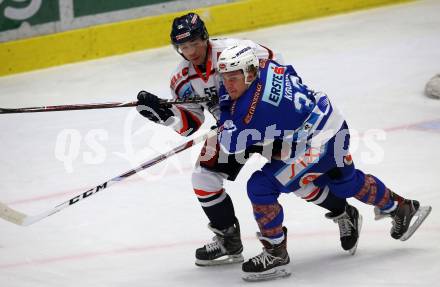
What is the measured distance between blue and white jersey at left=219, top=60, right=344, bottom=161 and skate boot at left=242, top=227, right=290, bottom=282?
429 mm

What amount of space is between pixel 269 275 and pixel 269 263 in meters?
0.06

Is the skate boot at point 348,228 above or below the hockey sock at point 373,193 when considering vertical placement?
below

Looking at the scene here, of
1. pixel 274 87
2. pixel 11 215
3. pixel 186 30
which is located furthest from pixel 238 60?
pixel 11 215

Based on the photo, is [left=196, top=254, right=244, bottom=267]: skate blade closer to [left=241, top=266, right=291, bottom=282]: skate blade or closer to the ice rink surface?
the ice rink surface

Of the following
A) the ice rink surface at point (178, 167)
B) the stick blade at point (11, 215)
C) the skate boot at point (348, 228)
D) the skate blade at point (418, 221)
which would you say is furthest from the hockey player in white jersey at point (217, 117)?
the stick blade at point (11, 215)

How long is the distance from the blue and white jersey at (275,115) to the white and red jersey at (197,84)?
0.25 m

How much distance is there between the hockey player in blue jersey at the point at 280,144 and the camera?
4.05 metres

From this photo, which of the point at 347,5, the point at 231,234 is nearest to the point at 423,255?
the point at 231,234

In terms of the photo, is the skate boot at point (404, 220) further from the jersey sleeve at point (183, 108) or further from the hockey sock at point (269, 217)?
the jersey sleeve at point (183, 108)

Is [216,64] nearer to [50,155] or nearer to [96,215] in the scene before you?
[96,215]

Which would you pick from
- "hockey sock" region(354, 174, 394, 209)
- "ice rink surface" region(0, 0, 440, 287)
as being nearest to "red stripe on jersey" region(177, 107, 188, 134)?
"ice rink surface" region(0, 0, 440, 287)

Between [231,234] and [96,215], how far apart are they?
1060mm

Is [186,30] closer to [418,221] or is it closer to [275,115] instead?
[275,115]

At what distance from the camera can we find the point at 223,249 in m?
4.64
